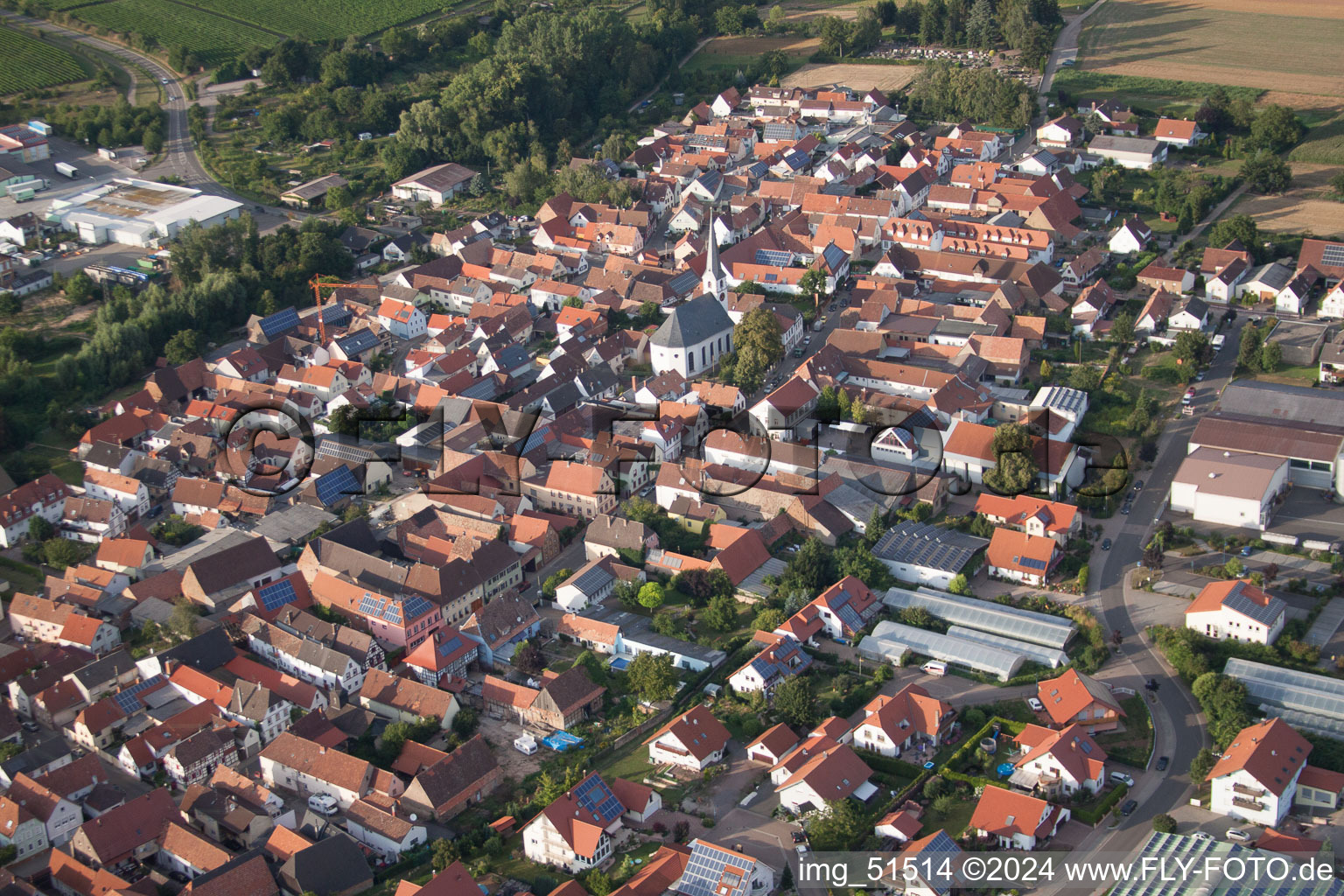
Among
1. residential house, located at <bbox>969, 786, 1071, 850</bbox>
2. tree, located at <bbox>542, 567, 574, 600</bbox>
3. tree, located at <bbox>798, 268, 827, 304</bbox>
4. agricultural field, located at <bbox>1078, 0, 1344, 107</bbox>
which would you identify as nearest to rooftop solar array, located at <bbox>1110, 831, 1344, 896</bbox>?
residential house, located at <bbox>969, 786, 1071, 850</bbox>

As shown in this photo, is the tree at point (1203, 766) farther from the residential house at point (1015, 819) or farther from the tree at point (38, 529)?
the tree at point (38, 529)

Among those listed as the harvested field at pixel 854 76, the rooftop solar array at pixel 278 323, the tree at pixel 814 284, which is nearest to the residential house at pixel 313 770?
the rooftop solar array at pixel 278 323

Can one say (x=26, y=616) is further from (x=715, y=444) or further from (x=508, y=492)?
(x=715, y=444)

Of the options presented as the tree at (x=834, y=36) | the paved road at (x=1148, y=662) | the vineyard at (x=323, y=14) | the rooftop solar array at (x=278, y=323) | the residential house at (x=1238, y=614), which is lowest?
→ the paved road at (x=1148, y=662)

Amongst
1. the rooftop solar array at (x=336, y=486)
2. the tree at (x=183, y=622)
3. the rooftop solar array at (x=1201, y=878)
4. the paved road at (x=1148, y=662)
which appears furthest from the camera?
the rooftop solar array at (x=336, y=486)

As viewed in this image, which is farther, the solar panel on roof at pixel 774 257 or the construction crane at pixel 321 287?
the solar panel on roof at pixel 774 257

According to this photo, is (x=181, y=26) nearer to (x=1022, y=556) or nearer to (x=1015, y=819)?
(x=1022, y=556)

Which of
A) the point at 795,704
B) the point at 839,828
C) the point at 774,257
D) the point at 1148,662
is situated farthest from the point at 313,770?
the point at 774,257
